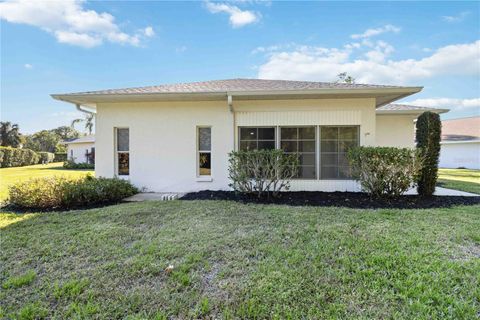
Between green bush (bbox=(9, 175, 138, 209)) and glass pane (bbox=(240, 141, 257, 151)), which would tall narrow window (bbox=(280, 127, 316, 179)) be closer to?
glass pane (bbox=(240, 141, 257, 151))

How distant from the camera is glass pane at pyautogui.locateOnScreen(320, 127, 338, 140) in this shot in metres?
8.38

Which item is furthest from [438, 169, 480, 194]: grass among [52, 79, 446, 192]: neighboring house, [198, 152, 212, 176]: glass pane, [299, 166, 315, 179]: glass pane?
[198, 152, 212, 176]: glass pane

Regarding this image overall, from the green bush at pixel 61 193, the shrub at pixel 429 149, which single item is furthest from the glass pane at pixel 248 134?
the shrub at pixel 429 149

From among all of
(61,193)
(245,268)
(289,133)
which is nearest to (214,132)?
(289,133)

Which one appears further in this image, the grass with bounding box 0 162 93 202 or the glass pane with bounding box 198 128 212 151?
the grass with bounding box 0 162 93 202

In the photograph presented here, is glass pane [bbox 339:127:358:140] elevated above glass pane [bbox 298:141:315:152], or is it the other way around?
glass pane [bbox 339:127:358:140]

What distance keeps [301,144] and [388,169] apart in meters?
2.73

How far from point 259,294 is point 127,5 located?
421 inches

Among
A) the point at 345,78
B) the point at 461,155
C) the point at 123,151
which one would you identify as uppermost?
the point at 345,78

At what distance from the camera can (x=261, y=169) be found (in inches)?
281

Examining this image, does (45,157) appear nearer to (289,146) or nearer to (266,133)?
(266,133)

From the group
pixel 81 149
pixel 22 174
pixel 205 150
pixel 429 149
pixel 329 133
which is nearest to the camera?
pixel 429 149

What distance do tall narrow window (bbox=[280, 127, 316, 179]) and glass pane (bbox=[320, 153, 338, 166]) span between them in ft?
1.10

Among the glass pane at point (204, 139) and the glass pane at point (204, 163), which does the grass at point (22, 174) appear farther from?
the glass pane at point (204, 139)
